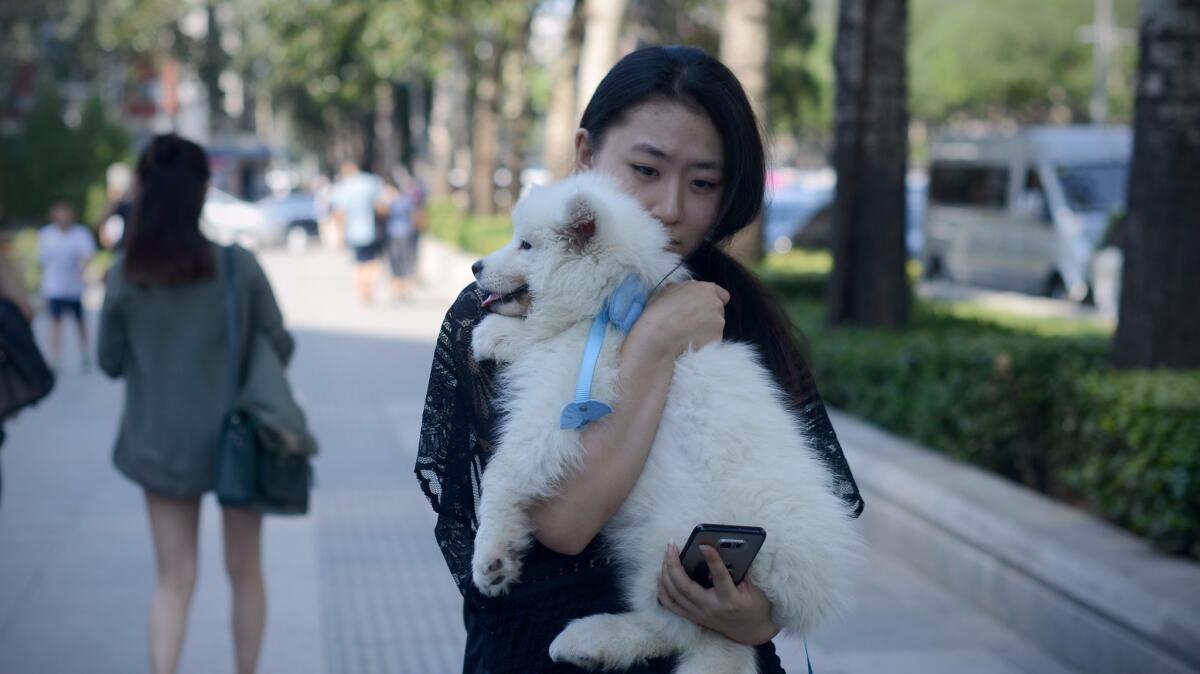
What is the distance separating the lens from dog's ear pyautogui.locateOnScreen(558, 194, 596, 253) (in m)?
→ 2.07

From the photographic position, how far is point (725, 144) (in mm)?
2316

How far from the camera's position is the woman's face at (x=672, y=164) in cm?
228

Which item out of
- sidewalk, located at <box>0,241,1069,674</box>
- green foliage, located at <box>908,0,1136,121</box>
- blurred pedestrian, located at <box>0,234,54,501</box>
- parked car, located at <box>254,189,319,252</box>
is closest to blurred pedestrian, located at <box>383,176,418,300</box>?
sidewalk, located at <box>0,241,1069,674</box>

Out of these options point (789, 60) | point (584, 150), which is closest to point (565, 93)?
point (789, 60)

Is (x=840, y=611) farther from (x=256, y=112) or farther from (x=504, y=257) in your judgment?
→ (x=256, y=112)

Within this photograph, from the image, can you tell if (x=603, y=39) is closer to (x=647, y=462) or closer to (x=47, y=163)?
(x=647, y=462)

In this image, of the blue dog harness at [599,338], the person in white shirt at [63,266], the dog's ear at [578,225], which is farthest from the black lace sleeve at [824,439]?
the person in white shirt at [63,266]

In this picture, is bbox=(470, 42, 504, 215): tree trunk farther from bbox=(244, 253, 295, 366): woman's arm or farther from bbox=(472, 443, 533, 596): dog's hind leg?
bbox=(472, 443, 533, 596): dog's hind leg

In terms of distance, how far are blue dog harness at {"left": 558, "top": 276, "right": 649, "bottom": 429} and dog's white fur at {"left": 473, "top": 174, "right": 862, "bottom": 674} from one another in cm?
1

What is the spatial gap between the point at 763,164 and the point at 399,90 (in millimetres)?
60841

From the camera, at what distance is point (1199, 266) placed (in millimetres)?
→ 7137

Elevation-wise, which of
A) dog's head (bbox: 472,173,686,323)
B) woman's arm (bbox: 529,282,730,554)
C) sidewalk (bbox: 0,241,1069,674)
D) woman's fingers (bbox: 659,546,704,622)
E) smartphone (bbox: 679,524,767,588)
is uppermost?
dog's head (bbox: 472,173,686,323)

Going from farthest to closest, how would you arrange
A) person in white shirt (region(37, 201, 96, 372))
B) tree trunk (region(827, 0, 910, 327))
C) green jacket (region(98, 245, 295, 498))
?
person in white shirt (region(37, 201, 96, 372)), tree trunk (region(827, 0, 910, 327)), green jacket (region(98, 245, 295, 498))

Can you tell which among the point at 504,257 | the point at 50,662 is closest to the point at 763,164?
the point at 504,257
